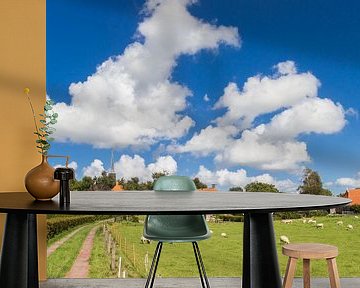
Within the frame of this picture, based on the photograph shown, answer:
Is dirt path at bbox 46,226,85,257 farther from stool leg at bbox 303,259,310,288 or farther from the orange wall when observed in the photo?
stool leg at bbox 303,259,310,288

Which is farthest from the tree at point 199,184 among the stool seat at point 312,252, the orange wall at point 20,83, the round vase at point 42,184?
the round vase at point 42,184

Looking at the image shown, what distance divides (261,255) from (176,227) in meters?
1.33

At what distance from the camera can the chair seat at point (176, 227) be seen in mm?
3119

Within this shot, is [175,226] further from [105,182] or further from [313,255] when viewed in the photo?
[105,182]

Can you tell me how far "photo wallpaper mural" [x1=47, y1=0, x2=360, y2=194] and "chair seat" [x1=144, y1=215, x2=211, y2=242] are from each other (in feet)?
4.84

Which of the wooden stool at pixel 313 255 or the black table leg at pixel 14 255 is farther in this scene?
the wooden stool at pixel 313 255

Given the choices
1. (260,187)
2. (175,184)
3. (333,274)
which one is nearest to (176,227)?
(175,184)

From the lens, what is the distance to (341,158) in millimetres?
5043

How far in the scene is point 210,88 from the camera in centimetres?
510

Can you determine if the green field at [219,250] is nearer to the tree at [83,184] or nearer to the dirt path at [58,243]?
the dirt path at [58,243]

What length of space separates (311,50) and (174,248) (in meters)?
2.36

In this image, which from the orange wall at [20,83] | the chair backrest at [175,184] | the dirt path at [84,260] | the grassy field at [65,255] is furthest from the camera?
the dirt path at [84,260]

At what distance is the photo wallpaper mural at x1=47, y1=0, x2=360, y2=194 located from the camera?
488 centimetres

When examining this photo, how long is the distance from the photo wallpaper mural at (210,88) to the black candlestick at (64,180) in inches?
106
